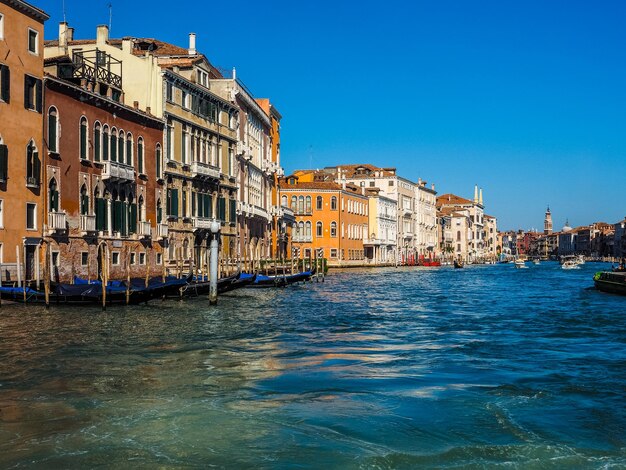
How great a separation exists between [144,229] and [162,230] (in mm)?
1290

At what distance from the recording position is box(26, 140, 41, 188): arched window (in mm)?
20344

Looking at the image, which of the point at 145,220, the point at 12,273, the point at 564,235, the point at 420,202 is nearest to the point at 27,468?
the point at 12,273

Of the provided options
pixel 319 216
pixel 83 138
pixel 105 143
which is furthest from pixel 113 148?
pixel 319 216

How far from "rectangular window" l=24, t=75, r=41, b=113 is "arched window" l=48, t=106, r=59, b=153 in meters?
0.65

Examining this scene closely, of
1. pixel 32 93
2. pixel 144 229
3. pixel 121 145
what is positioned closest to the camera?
pixel 32 93

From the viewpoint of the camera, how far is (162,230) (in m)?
27.8

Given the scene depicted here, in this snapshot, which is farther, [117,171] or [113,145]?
[113,145]

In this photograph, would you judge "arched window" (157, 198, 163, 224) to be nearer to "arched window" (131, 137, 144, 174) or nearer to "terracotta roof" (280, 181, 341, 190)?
"arched window" (131, 137, 144, 174)

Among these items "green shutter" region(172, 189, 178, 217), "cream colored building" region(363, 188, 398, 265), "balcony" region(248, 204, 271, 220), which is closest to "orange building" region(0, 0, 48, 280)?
"green shutter" region(172, 189, 178, 217)

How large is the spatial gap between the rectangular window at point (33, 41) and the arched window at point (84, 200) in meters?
4.17

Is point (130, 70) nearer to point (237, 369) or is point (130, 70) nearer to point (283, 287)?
point (283, 287)

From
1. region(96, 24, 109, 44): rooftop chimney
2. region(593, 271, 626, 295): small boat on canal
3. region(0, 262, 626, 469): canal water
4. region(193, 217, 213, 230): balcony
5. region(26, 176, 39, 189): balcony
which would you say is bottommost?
region(0, 262, 626, 469): canal water

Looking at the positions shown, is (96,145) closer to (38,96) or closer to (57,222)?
(38,96)

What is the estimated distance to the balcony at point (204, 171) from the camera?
3006 centimetres
